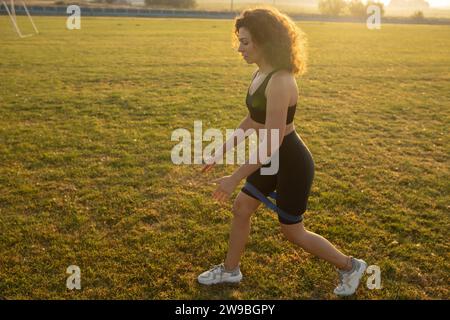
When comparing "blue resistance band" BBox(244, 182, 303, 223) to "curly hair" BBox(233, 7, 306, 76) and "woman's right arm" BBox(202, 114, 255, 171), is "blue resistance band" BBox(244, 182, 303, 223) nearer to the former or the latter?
"woman's right arm" BBox(202, 114, 255, 171)

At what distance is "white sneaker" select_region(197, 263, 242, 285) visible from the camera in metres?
3.64

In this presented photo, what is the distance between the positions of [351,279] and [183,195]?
256 centimetres

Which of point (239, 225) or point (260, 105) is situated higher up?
point (260, 105)

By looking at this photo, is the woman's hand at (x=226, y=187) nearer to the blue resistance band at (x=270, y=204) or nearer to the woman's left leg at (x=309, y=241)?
the blue resistance band at (x=270, y=204)

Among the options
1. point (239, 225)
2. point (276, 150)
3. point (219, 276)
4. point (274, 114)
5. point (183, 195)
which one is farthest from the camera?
point (183, 195)

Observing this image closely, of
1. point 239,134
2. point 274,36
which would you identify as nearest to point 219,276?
point 239,134

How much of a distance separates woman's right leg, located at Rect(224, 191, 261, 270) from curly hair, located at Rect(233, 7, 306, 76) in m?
1.10

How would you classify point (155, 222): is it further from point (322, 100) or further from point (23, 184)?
point (322, 100)

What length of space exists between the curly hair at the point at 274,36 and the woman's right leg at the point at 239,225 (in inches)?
43.1

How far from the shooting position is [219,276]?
3645mm

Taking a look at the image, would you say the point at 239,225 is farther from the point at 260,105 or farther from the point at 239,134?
the point at 260,105

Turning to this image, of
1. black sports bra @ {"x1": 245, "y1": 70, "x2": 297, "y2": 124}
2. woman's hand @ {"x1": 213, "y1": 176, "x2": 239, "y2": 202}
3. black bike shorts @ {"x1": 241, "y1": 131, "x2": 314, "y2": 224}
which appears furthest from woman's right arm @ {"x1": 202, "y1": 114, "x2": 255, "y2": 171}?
woman's hand @ {"x1": 213, "y1": 176, "x2": 239, "y2": 202}

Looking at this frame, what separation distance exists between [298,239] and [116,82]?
10.7 meters

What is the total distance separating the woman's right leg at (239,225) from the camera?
3.27 meters
